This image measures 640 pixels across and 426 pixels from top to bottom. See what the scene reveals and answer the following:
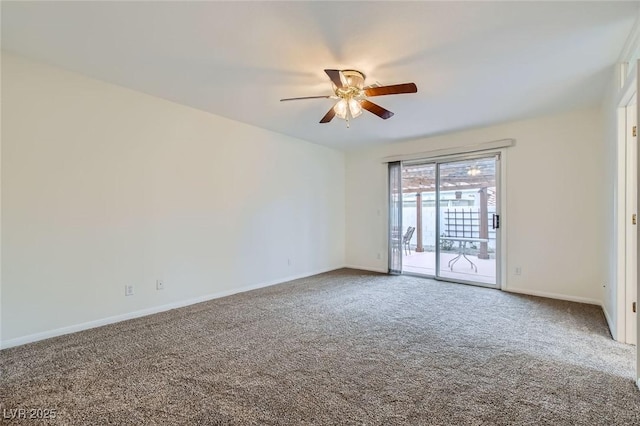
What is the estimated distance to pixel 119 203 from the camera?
10.5 ft

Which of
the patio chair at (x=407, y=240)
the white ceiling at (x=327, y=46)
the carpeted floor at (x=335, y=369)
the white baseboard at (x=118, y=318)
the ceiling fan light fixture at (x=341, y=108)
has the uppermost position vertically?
the white ceiling at (x=327, y=46)

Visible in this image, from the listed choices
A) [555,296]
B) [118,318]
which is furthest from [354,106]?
[555,296]

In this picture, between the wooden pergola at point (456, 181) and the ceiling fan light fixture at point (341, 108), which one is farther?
the wooden pergola at point (456, 181)

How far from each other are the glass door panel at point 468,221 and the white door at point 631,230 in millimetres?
1925

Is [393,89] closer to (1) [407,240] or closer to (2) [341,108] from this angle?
(2) [341,108]

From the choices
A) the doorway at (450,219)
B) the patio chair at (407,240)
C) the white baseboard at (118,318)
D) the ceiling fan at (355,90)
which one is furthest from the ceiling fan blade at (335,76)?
the patio chair at (407,240)

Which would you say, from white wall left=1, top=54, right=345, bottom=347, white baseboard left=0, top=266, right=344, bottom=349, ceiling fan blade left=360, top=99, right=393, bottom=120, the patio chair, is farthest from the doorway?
white baseboard left=0, top=266, right=344, bottom=349

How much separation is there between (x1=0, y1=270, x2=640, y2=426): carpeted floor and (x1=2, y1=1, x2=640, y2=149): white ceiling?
238 cm

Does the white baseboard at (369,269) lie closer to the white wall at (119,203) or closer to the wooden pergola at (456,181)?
the wooden pergola at (456,181)

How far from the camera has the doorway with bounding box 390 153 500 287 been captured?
15.3 feet

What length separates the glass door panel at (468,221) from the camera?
465 centimetres

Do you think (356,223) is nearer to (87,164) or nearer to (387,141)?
(387,141)

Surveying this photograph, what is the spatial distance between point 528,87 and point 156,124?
13.1ft

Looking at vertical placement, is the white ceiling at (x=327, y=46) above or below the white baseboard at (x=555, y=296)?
above
